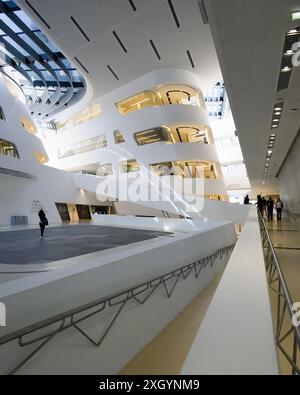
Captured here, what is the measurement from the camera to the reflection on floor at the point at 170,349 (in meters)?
4.54

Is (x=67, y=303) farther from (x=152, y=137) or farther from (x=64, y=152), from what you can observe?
(x=64, y=152)

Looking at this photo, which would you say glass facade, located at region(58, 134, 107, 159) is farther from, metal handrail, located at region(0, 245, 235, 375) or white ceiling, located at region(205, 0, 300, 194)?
metal handrail, located at region(0, 245, 235, 375)

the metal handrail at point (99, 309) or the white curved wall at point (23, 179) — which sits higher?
the white curved wall at point (23, 179)

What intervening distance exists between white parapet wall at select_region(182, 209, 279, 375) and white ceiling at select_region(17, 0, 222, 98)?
1766 cm

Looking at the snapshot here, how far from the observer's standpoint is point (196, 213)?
59.0ft

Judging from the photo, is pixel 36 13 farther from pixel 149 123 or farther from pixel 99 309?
pixel 99 309

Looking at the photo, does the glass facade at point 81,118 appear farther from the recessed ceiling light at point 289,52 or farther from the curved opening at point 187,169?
the recessed ceiling light at point 289,52

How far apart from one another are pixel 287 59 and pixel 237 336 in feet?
17.3

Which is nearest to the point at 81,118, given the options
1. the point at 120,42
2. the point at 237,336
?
the point at 120,42

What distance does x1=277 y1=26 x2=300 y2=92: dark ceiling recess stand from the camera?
178 inches

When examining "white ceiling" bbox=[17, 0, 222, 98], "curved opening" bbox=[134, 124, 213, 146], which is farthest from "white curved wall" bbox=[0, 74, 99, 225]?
"curved opening" bbox=[134, 124, 213, 146]

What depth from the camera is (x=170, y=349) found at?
5191 mm

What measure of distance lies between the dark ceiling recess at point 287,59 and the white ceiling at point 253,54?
93 millimetres

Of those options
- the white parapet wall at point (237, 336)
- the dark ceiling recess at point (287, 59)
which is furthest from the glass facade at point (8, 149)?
the white parapet wall at point (237, 336)
